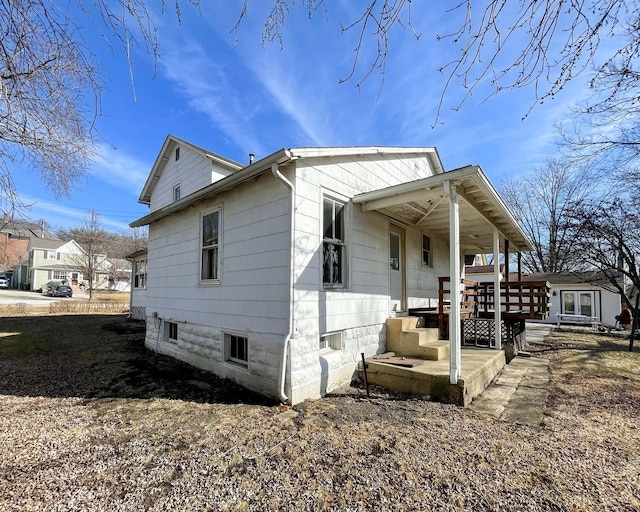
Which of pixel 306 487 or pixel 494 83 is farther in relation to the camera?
pixel 306 487

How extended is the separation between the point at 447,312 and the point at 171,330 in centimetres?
705

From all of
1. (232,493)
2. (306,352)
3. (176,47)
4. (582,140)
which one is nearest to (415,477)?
(232,493)

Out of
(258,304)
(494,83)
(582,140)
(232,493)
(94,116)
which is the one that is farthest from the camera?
(582,140)

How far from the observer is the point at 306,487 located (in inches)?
110

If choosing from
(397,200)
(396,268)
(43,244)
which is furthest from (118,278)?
(397,200)

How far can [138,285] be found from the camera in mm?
15703

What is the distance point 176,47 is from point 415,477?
4380mm

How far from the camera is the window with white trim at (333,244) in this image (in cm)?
564

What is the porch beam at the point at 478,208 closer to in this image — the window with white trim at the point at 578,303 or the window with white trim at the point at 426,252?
the window with white trim at the point at 426,252

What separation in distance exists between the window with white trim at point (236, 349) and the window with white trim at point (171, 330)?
9.35 ft

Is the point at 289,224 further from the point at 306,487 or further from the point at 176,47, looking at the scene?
the point at 306,487

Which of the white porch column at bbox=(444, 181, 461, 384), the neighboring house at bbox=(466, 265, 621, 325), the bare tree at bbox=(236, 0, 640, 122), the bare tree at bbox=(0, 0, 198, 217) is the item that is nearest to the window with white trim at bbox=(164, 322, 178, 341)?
the bare tree at bbox=(0, 0, 198, 217)

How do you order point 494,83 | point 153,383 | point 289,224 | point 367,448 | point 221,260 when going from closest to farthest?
point 494,83 < point 367,448 < point 289,224 < point 153,383 < point 221,260

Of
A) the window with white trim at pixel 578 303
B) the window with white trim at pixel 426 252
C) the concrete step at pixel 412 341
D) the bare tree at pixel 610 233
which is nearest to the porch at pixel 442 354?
the concrete step at pixel 412 341
